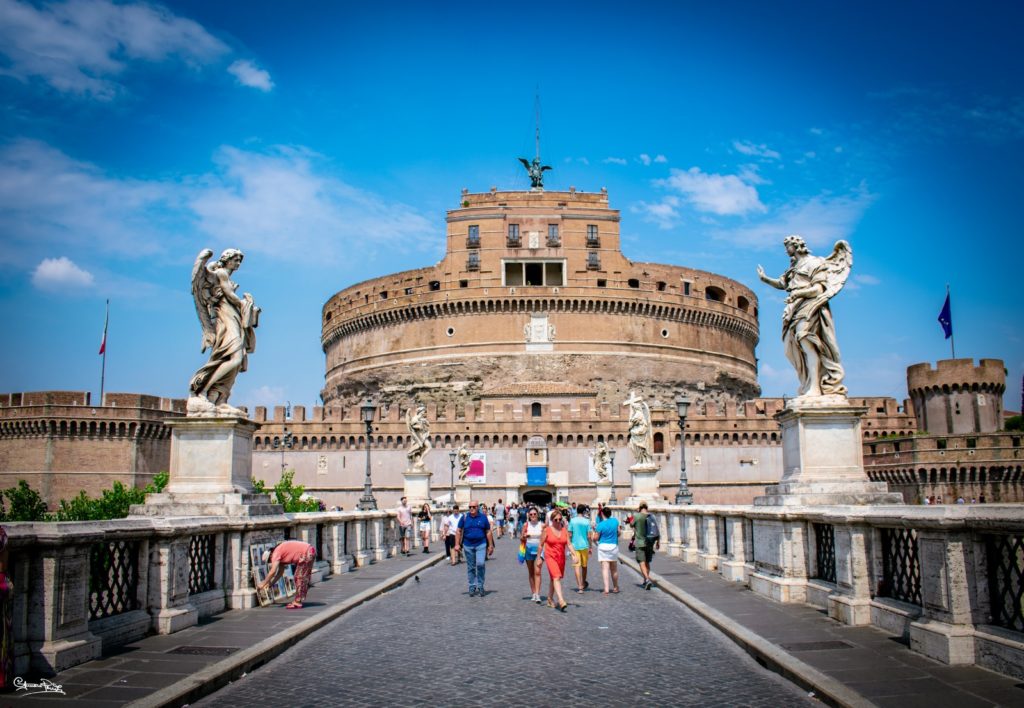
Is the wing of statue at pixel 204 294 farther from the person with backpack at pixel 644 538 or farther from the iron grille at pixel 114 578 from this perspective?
the person with backpack at pixel 644 538

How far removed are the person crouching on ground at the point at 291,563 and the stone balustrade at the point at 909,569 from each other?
15.8ft

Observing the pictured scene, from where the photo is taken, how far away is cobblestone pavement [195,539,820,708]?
5730 millimetres

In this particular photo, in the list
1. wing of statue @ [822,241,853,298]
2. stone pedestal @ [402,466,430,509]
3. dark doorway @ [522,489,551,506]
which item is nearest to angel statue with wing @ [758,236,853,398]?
wing of statue @ [822,241,853,298]

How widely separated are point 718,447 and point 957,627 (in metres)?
51.3

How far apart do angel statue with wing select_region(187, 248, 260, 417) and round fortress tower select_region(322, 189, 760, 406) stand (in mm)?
54124

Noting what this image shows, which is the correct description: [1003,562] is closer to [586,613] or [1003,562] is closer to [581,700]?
[581,700]

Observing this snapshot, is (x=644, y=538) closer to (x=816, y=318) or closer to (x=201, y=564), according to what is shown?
(x=816, y=318)

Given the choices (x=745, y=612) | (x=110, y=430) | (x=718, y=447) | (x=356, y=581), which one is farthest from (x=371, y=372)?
(x=745, y=612)

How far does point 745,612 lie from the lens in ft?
28.6

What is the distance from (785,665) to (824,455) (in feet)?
11.0

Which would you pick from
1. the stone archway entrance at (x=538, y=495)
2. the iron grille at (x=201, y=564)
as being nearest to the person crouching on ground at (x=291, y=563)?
the iron grille at (x=201, y=564)

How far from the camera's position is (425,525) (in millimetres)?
21438

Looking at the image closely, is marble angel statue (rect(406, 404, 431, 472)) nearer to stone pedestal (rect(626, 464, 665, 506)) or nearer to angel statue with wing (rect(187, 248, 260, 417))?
stone pedestal (rect(626, 464, 665, 506))

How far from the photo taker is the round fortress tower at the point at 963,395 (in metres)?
58.0
